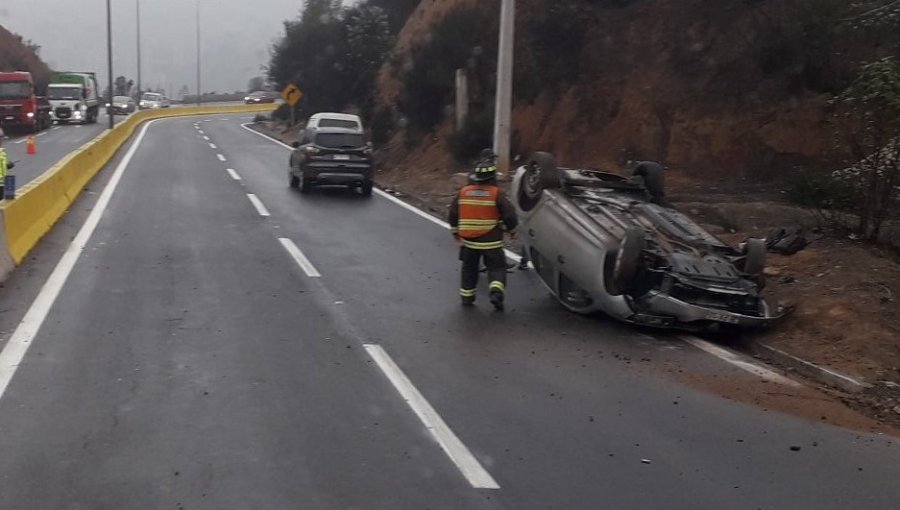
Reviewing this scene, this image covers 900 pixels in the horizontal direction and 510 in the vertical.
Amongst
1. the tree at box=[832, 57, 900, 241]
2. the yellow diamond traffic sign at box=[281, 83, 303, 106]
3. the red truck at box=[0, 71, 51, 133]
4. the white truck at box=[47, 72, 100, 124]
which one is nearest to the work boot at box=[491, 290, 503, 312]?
the tree at box=[832, 57, 900, 241]

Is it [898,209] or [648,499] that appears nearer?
[648,499]

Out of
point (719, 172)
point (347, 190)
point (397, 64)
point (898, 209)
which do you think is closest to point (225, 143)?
point (397, 64)

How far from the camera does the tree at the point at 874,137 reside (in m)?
11.5

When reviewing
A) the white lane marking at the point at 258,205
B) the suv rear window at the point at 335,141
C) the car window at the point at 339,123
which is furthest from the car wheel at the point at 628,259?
the car window at the point at 339,123

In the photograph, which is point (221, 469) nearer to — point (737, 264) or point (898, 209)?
point (737, 264)

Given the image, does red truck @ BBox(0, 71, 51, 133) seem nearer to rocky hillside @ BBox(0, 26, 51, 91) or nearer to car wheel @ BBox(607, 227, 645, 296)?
rocky hillside @ BBox(0, 26, 51, 91)

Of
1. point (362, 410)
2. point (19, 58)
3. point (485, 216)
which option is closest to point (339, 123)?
point (485, 216)

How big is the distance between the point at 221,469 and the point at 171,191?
58.6 feet

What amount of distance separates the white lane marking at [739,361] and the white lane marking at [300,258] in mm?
5071

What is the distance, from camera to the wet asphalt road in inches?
237

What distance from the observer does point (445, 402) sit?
7.76 metres

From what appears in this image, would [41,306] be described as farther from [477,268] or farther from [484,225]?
[484,225]

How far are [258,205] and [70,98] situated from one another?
129ft

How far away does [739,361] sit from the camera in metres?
9.36
